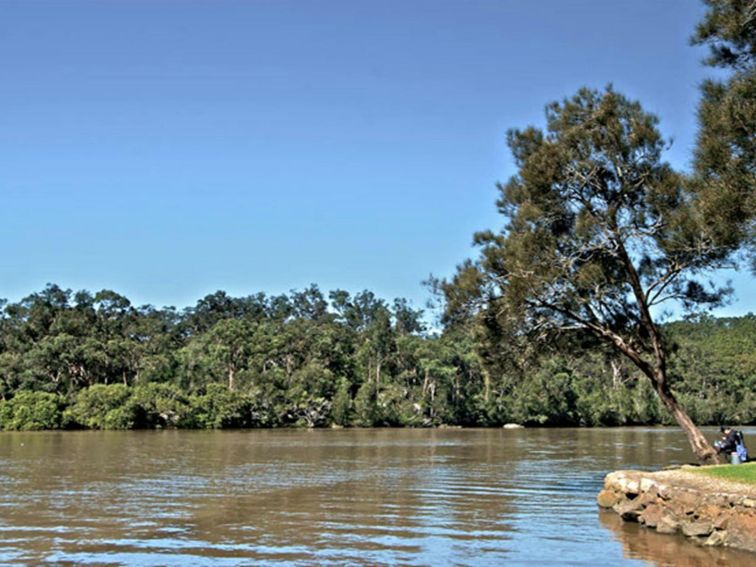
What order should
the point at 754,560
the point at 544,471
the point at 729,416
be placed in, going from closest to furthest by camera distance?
the point at 754,560
the point at 544,471
the point at 729,416

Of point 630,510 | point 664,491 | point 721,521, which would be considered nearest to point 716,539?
point 721,521

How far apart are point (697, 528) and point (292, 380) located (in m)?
89.4

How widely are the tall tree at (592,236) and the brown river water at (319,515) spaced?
602 centimetres

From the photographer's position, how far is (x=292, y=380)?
104m

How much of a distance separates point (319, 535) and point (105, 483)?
14.2 meters

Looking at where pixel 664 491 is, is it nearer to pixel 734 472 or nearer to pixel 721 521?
pixel 734 472

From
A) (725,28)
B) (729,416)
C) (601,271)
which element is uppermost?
(725,28)

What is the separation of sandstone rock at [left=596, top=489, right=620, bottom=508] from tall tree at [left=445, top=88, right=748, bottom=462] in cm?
488

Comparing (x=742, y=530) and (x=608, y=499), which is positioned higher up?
(x=742, y=530)

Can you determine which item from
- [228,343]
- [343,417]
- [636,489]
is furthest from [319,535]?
[228,343]

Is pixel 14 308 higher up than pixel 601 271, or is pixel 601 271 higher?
pixel 14 308

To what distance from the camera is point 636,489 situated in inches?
802

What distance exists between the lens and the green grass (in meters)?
18.1

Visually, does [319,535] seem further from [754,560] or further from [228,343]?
[228,343]
